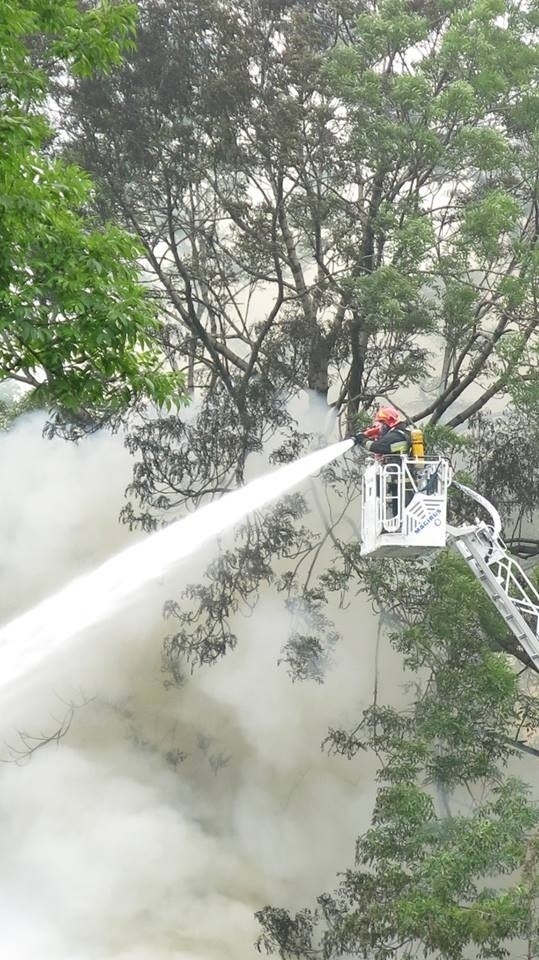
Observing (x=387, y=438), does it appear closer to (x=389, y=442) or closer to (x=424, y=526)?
(x=389, y=442)

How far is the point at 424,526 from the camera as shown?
421 inches

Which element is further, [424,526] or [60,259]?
[424,526]

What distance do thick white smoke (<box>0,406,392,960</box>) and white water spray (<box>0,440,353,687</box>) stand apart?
252 cm

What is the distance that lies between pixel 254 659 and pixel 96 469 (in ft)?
13.8

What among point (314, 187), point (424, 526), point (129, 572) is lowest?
point (129, 572)

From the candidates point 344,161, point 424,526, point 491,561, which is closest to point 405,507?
point 424,526

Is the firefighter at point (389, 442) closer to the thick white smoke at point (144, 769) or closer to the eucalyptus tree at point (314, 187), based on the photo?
the eucalyptus tree at point (314, 187)

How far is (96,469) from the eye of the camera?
72.5ft

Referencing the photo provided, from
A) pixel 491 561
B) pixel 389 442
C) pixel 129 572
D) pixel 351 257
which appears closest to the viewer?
pixel 389 442

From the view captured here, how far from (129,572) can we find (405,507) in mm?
5883

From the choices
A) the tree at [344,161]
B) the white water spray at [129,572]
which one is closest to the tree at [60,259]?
the white water spray at [129,572]

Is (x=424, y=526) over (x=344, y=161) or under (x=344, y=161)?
under

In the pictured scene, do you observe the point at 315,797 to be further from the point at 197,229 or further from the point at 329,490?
the point at 197,229

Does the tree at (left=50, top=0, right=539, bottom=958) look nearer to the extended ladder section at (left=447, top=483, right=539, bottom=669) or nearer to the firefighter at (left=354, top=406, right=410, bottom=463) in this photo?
the extended ladder section at (left=447, top=483, right=539, bottom=669)
